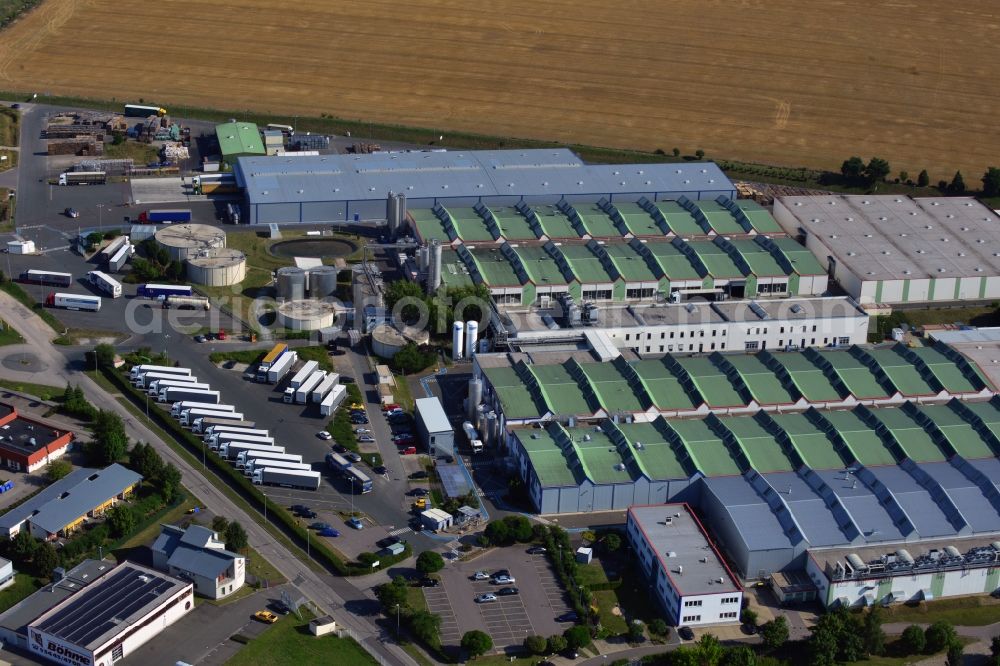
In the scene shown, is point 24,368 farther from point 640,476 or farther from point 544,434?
point 640,476

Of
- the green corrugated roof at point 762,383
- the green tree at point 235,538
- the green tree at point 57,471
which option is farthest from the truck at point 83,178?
the green corrugated roof at point 762,383

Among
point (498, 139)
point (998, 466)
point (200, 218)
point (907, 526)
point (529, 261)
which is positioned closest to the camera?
point (907, 526)

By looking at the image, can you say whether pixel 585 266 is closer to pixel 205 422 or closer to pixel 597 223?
pixel 597 223

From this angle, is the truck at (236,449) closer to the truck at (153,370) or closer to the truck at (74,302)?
the truck at (153,370)

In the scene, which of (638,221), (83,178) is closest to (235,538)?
(638,221)

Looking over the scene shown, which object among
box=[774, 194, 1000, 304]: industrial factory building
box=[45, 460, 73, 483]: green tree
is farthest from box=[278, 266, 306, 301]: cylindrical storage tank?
box=[774, 194, 1000, 304]: industrial factory building

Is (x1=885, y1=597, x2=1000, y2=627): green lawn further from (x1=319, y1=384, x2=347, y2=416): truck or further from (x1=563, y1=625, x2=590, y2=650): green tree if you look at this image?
(x1=319, y1=384, x2=347, y2=416): truck

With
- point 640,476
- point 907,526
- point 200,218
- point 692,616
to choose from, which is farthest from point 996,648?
point 200,218
